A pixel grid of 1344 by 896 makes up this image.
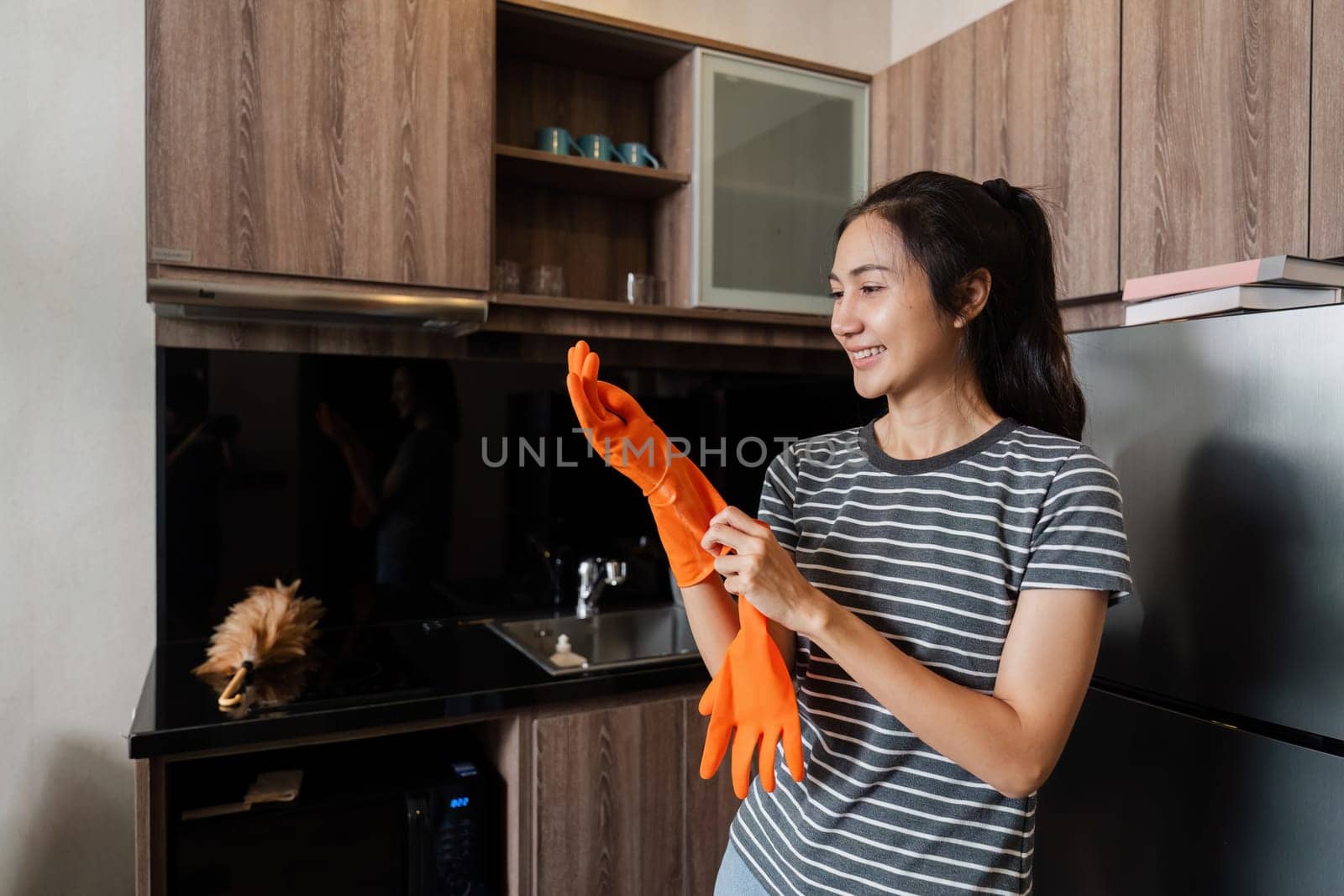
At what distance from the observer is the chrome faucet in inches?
85.0

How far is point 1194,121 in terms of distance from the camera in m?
1.52

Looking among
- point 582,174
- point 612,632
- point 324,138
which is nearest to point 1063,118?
point 582,174

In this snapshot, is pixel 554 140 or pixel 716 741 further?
pixel 554 140

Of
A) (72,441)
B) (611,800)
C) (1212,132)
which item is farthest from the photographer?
(72,441)

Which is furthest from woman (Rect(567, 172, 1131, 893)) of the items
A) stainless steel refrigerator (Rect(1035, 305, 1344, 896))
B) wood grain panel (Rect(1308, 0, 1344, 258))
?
wood grain panel (Rect(1308, 0, 1344, 258))

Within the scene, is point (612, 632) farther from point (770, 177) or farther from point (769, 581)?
point (769, 581)

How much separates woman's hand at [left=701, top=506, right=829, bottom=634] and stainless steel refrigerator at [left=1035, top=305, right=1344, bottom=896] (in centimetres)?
75

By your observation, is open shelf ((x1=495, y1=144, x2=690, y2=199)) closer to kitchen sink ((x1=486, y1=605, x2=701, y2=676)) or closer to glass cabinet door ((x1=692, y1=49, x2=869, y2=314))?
glass cabinet door ((x1=692, y1=49, x2=869, y2=314))

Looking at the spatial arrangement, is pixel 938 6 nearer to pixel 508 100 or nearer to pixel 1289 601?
pixel 508 100

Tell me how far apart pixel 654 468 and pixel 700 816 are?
112cm

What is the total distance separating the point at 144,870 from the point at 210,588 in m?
0.66

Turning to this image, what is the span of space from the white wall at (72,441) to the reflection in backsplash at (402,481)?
93 mm

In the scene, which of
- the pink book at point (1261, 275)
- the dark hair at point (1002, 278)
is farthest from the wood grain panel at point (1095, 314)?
the dark hair at point (1002, 278)

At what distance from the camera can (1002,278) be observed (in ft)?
3.23
